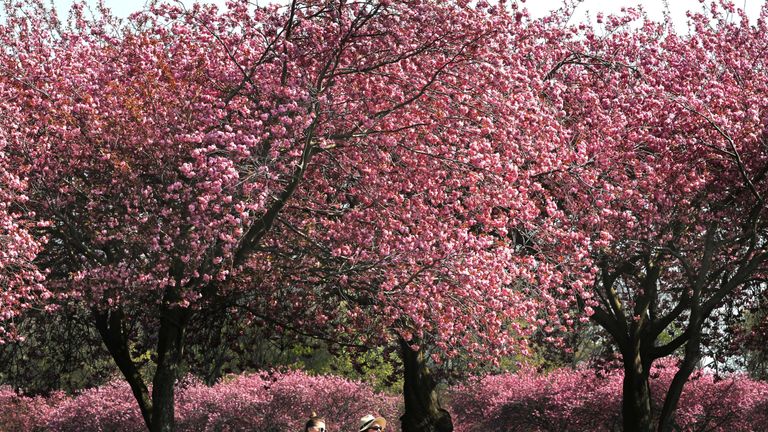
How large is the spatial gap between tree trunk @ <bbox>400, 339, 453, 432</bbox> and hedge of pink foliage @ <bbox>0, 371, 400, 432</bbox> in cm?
309

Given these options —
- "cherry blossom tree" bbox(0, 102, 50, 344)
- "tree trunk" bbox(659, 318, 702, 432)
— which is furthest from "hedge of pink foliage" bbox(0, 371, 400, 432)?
"tree trunk" bbox(659, 318, 702, 432)

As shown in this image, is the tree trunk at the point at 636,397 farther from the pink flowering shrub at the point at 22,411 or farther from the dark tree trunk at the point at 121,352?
the pink flowering shrub at the point at 22,411

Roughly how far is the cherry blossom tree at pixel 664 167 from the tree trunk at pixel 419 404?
12.8ft

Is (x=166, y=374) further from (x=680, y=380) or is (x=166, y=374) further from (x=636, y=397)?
(x=680, y=380)

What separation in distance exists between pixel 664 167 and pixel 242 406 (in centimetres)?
1168

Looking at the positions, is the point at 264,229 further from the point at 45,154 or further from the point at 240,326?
the point at 240,326

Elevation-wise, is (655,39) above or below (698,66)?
above

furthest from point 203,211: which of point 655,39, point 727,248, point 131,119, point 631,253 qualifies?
point 655,39

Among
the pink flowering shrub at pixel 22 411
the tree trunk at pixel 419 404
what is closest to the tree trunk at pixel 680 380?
the tree trunk at pixel 419 404

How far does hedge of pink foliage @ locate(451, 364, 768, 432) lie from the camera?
23078 millimetres

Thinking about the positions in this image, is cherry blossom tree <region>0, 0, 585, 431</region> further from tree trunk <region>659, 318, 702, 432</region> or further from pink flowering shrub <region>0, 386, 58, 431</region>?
pink flowering shrub <region>0, 386, 58, 431</region>

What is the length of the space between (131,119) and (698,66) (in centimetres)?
1079

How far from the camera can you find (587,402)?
24562mm

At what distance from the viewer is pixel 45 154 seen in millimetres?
16297
